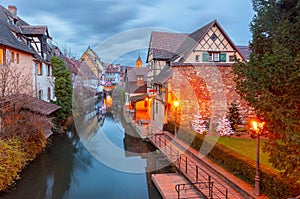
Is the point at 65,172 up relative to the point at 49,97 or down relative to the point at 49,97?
down

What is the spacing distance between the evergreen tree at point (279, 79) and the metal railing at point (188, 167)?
8.69 feet

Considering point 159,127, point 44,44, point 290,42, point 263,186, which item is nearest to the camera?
point 290,42

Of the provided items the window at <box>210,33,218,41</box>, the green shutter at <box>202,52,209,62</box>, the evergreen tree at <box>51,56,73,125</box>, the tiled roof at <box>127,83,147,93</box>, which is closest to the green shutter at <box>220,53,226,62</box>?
the green shutter at <box>202,52,209,62</box>

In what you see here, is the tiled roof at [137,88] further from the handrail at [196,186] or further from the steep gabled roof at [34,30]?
the handrail at [196,186]

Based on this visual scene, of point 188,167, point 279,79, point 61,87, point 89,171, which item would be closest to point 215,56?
point 188,167

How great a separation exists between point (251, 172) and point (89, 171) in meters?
7.90

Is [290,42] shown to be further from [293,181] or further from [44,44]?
[44,44]

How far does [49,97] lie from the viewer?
843 inches

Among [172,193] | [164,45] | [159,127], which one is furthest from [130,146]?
[164,45]

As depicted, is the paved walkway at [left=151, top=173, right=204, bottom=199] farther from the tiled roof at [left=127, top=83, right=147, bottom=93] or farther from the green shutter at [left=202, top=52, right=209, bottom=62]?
the tiled roof at [left=127, top=83, right=147, bottom=93]

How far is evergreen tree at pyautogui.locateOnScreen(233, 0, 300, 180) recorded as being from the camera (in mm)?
5332

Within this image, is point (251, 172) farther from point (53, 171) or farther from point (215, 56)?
point (215, 56)

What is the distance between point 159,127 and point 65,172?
859 centimetres

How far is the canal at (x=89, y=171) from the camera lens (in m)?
9.93
